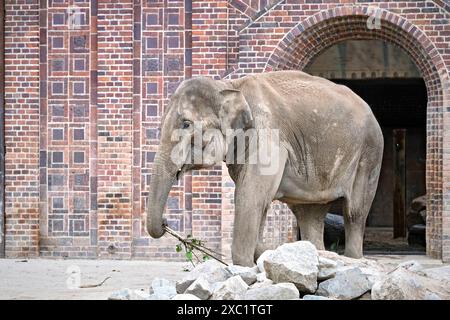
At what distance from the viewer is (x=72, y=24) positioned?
528 inches

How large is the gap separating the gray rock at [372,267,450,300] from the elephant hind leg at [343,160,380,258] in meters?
2.51

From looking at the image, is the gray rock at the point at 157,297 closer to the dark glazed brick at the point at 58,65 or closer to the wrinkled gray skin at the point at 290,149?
the wrinkled gray skin at the point at 290,149

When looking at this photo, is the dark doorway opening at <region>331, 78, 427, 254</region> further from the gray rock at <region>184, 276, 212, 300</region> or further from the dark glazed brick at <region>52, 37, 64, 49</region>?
the gray rock at <region>184, 276, 212, 300</region>

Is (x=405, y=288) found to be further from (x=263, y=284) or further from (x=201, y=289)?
(x=201, y=289)

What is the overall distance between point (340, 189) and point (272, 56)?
11.5ft

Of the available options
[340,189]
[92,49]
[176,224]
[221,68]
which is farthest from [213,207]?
[340,189]

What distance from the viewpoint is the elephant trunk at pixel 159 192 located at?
8633 millimetres

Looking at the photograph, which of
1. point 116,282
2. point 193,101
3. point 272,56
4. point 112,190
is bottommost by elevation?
point 116,282

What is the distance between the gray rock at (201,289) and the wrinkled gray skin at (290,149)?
119cm

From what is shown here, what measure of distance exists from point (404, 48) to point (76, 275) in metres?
5.01

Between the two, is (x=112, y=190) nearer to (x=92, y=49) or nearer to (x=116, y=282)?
(x=92, y=49)

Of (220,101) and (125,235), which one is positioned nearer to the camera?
(220,101)

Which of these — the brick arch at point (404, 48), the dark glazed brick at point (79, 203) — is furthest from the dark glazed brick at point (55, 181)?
the brick arch at point (404, 48)

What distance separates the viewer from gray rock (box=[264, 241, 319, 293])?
7.57 m
